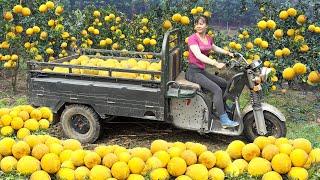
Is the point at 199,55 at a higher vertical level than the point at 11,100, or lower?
higher

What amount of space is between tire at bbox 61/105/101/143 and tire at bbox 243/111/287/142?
2096mm

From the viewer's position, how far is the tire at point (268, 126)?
20.9 feet

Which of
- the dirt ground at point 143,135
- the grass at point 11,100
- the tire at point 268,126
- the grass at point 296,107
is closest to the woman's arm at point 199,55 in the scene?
the tire at point 268,126

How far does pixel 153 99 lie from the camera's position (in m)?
6.34

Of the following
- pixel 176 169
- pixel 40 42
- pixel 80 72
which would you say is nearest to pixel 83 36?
pixel 40 42

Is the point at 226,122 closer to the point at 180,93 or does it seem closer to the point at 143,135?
the point at 180,93

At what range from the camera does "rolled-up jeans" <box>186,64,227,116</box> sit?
636 cm

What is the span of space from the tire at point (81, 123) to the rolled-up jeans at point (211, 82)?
4.86 ft

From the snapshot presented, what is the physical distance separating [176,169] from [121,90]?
2887mm

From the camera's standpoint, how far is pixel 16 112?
15.4 feet

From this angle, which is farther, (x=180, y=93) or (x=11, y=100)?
(x=11, y=100)

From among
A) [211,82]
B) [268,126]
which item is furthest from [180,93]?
[268,126]

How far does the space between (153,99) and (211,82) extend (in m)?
0.83

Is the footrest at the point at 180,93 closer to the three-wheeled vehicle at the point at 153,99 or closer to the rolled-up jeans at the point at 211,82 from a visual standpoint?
the three-wheeled vehicle at the point at 153,99
